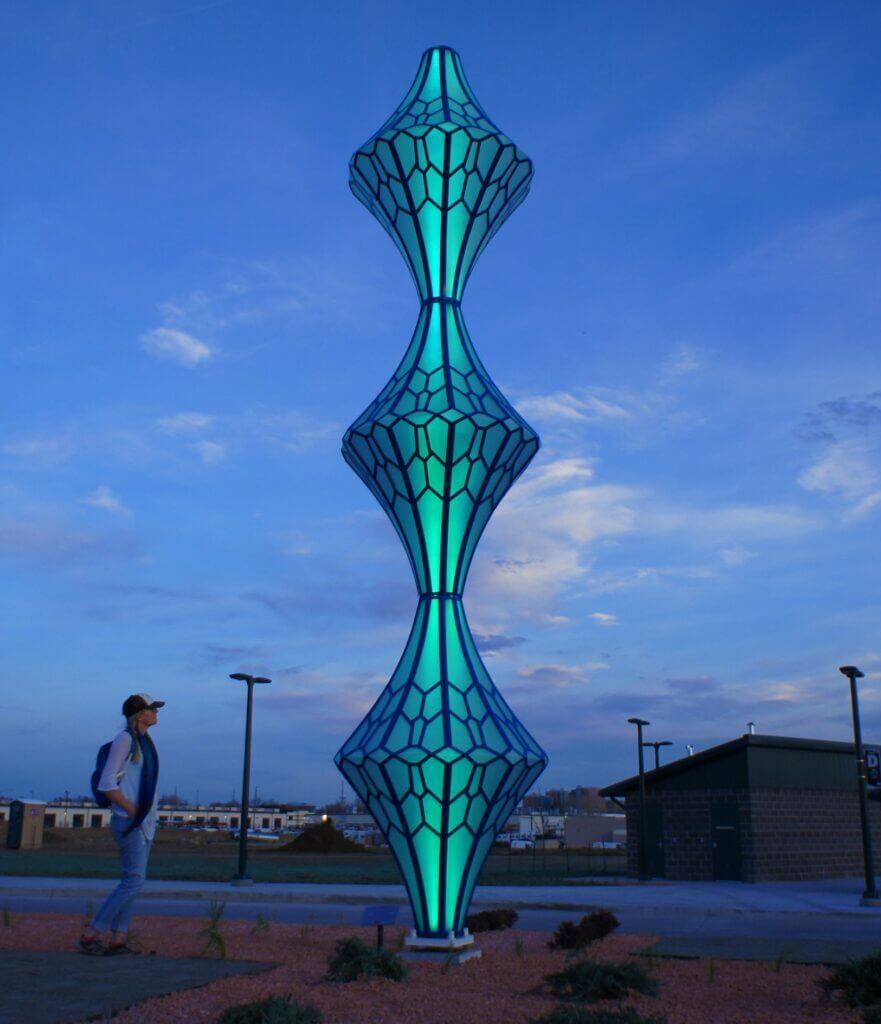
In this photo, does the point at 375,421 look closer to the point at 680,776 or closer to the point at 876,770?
the point at 876,770

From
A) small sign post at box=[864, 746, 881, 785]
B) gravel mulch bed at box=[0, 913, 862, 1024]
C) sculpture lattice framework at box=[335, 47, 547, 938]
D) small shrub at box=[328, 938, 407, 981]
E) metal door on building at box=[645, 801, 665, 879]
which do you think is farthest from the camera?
metal door on building at box=[645, 801, 665, 879]

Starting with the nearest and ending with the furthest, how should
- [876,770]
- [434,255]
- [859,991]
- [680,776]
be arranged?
[859,991] → [434,255] → [876,770] → [680,776]

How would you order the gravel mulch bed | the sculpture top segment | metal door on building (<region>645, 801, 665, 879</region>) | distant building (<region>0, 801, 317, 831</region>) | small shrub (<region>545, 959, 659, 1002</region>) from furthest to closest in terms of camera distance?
distant building (<region>0, 801, 317, 831</region>), metal door on building (<region>645, 801, 665, 879</region>), the sculpture top segment, small shrub (<region>545, 959, 659, 1002</region>), the gravel mulch bed

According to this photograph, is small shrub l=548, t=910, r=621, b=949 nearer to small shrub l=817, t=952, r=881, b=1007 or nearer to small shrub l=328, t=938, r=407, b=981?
small shrub l=328, t=938, r=407, b=981

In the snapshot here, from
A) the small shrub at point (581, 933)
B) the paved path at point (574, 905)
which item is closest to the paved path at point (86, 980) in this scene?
the small shrub at point (581, 933)

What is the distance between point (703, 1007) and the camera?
6844mm

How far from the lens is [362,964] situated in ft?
24.9

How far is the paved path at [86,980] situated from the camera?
575 centimetres

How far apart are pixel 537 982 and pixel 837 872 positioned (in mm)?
24764

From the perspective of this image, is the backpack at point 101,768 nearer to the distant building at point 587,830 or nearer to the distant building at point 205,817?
the distant building at point 587,830

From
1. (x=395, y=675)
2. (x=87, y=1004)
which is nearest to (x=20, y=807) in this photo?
(x=395, y=675)

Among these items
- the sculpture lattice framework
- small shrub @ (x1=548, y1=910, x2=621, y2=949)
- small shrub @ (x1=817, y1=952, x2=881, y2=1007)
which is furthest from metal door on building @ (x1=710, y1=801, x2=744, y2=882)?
small shrub @ (x1=817, y1=952, x2=881, y2=1007)

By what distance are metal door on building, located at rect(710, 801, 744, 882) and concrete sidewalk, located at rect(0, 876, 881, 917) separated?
395cm

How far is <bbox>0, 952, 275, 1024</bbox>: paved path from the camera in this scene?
5750mm
